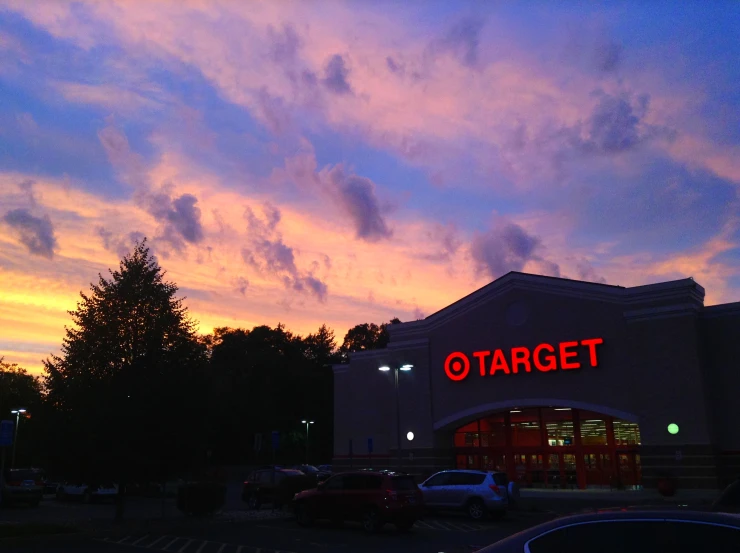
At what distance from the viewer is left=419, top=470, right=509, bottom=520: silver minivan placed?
24016 millimetres

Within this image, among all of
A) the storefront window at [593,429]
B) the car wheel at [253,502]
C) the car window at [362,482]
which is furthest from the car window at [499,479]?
the storefront window at [593,429]

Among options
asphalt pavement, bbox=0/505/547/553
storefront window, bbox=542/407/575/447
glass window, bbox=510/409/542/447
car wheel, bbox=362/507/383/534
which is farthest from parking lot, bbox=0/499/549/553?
glass window, bbox=510/409/542/447

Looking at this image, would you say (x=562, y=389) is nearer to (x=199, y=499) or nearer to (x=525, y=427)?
(x=525, y=427)

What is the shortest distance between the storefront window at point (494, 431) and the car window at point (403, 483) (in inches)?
726

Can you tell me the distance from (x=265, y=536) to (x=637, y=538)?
1659 centimetres

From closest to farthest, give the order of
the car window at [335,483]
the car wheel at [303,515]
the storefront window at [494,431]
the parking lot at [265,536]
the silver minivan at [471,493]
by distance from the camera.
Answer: the parking lot at [265,536] < the car window at [335,483] < the car wheel at [303,515] < the silver minivan at [471,493] < the storefront window at [494,431]

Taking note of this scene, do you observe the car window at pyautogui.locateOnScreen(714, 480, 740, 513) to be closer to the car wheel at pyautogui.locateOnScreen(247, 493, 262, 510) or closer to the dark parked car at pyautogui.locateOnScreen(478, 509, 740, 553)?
the dark parked car at pyautogui.locateOnScreen(478, 509, 740, 553)

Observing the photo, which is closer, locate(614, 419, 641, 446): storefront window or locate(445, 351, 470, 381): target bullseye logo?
locate(614, 419, 641, 446): storefront window

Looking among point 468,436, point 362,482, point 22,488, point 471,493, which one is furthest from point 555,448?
point 22,488

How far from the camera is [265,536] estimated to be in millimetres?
19672

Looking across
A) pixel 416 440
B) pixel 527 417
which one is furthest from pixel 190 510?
pixel 527 417

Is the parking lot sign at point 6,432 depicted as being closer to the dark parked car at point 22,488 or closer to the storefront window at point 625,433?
the dark parked car at point 22,488

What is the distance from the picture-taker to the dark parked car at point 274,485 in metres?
27.3

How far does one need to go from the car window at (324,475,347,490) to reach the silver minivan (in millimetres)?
3652
